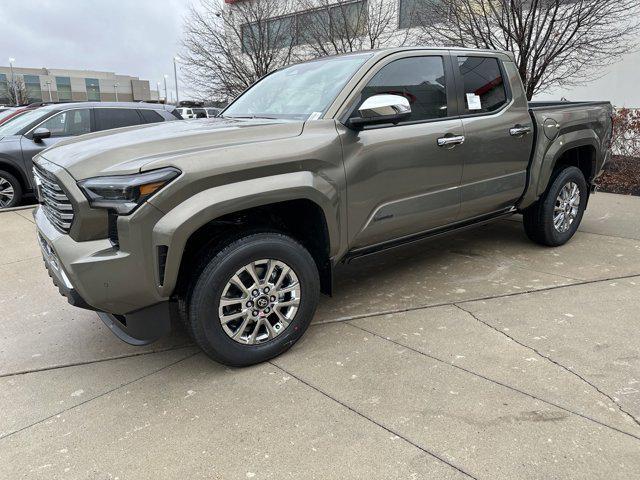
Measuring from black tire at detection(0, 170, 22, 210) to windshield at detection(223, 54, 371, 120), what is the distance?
209 inches

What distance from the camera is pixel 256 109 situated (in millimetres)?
3912

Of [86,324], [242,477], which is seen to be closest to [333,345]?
[242,477]

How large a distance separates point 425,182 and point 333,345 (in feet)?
4.50

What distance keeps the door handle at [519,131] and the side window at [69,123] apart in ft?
22.2

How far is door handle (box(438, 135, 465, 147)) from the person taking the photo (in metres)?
3.66

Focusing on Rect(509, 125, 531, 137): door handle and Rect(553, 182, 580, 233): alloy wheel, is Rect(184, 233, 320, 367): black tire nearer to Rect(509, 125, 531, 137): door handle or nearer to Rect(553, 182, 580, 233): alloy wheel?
Rect(509, 125, 531, 137): door handle

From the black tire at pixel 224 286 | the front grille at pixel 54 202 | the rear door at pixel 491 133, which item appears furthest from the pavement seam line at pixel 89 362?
Answer: the rear door at pixel 491 133

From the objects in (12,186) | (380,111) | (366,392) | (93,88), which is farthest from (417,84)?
(93,88)

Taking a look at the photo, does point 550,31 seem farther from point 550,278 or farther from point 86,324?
point 86,324

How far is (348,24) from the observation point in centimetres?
1516

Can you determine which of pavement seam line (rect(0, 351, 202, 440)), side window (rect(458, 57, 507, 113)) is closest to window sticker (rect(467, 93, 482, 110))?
side window (rect(458, 57, 507, 113))

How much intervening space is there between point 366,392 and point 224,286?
0.97 m

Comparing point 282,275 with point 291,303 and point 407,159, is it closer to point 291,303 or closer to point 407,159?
point 291,303

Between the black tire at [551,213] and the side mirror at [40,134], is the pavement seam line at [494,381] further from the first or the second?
the side mirror at [40,134]
